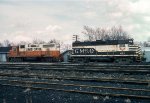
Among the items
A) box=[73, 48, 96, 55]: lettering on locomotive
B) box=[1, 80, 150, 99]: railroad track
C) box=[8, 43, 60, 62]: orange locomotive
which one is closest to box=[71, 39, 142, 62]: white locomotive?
box=[73, 48, 96, 55]: lettering on locomotive

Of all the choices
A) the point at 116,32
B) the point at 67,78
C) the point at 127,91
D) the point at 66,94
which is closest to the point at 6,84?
the point at 67,78

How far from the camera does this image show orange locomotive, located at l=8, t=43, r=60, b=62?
139 ft

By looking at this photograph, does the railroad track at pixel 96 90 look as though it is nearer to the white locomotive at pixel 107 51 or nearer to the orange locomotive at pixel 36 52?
the white locomotive at pixel 107 51

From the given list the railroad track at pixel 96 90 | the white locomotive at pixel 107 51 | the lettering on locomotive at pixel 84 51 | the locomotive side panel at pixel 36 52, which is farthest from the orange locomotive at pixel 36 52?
the railroad track at pixel 96 90

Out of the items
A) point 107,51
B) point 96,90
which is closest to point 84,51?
point 107,51

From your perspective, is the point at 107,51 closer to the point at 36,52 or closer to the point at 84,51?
the point at 84,51

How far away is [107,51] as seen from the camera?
35250mm

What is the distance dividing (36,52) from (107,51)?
541 inches

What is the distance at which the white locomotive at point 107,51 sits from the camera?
3403 cm

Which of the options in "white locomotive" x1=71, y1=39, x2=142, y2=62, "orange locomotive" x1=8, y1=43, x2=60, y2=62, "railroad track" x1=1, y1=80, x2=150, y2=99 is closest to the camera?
"railroad track" x1=1, y1=80, x2=150, y2=99

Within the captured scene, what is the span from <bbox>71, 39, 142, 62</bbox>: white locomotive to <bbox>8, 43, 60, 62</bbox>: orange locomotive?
5.27 metres

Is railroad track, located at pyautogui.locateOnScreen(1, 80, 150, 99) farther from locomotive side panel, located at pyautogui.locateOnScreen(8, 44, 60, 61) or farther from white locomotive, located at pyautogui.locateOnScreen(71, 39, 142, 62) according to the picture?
Result: locomotive side panel, located at pyautogui.locateOnScreen(8, 44, 60, 61)

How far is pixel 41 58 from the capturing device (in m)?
43.9

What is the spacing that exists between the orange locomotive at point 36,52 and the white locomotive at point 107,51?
527cm
